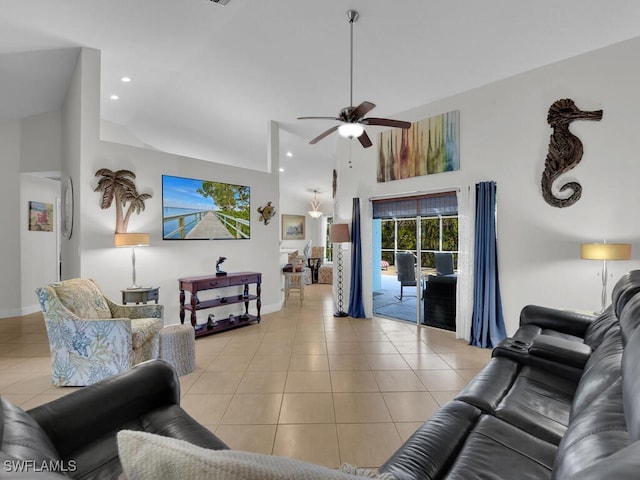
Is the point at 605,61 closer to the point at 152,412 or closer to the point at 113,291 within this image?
the point at 152,412

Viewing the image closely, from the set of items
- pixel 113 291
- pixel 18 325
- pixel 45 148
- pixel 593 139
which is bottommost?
pixel 18 325

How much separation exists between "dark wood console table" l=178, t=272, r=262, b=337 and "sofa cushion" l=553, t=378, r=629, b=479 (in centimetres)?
415

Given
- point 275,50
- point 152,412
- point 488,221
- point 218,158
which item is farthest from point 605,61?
point 218,158

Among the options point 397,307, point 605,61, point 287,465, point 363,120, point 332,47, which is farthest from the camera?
point 397,307

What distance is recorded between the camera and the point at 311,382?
2.99 metres

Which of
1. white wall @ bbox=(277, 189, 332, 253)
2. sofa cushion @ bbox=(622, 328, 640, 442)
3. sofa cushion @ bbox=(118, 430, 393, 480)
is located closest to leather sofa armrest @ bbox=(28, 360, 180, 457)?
sofa cushion @ bbox=(118, 430, 393, 480)

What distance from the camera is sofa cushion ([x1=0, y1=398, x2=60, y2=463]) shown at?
0.93 m

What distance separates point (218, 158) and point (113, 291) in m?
4.83

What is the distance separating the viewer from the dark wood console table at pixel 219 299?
14.3 feet

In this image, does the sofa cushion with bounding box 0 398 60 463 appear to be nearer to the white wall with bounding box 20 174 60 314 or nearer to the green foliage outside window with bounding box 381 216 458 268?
the green foliage outside window with bounding box 381 216 458 268

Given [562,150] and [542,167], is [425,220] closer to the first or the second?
[542,167]

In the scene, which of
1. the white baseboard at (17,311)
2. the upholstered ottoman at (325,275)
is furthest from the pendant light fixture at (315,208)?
the white baseboard at (17,311)

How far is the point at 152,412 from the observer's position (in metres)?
1.61

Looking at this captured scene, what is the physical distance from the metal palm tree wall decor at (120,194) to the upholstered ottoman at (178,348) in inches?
69.1
